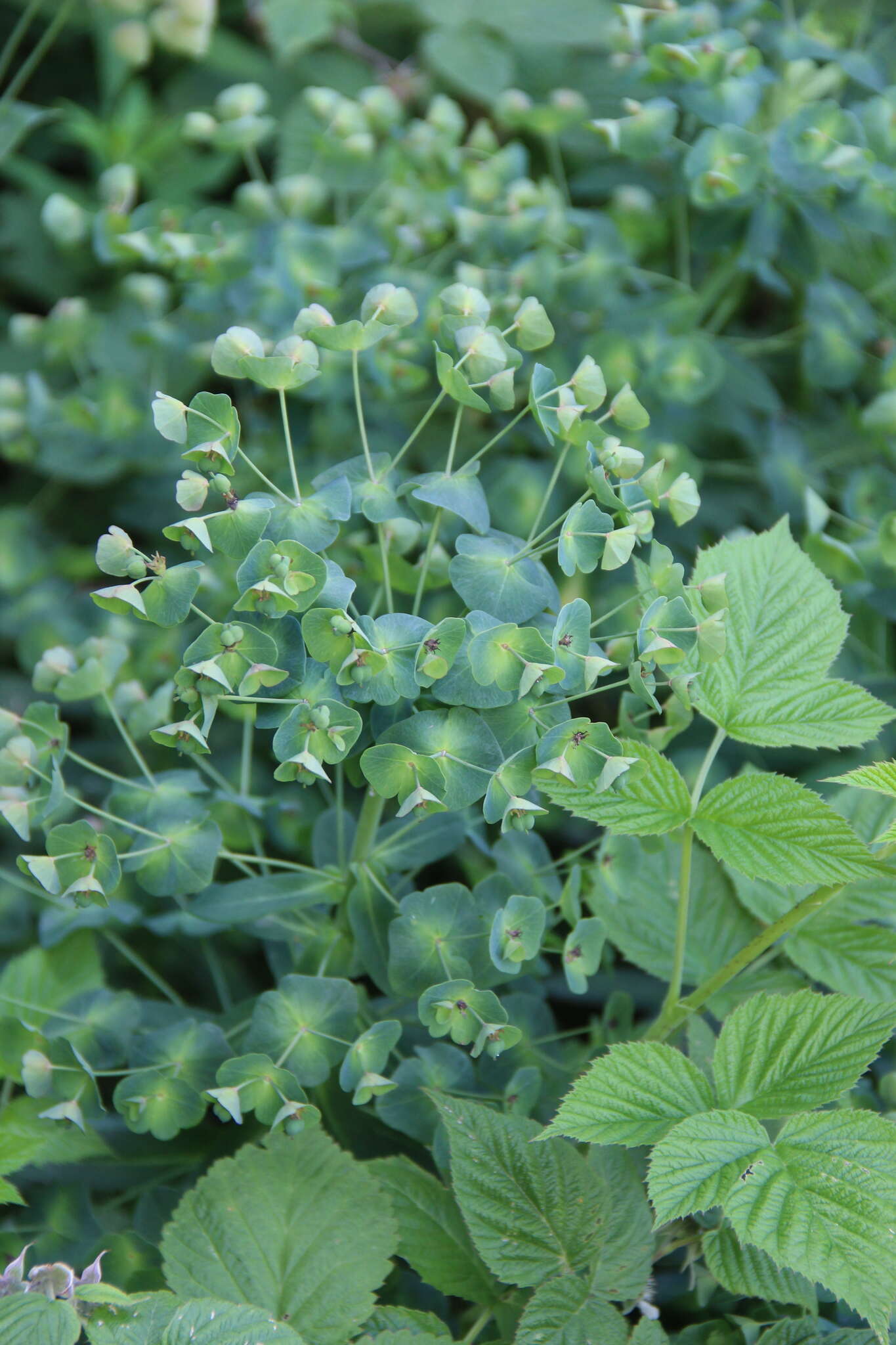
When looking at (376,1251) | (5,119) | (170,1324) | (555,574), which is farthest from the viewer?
(5,119)

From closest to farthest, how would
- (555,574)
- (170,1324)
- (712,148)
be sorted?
(170,1324)
(712,148)
(555,574)

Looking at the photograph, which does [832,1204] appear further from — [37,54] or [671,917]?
[37,54]

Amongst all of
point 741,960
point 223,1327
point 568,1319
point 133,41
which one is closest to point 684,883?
point 741,960

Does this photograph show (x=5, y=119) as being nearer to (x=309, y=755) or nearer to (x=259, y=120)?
(x=259, y=120)

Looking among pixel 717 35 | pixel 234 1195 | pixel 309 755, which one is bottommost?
pixel 234 1195

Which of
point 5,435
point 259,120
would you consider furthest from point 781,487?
point 5,435

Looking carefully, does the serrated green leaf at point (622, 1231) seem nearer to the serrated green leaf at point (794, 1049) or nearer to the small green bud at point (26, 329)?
the serrated green leaf at point (794, 1049)

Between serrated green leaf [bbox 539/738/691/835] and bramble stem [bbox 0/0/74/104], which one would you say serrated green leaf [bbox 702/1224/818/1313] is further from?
bramble stem [bbox 0/0/74/104]

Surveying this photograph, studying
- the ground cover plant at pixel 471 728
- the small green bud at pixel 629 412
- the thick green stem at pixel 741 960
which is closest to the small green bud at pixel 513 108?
the ground cover plant at pixel 471 728
